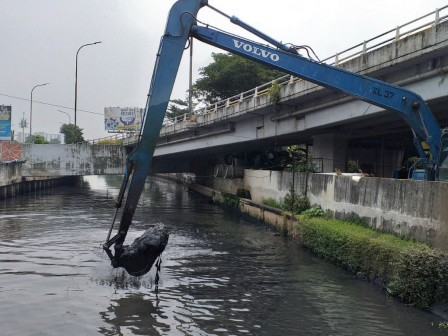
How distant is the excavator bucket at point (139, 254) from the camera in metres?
11.1

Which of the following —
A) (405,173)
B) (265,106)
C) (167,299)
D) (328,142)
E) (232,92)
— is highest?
(232,92)

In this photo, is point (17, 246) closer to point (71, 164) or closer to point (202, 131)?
point (202, 131)

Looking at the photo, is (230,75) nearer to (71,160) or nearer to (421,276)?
(71,160)

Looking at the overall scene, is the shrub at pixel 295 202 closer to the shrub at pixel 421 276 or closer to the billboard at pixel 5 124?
the shrub at pixel 421 276

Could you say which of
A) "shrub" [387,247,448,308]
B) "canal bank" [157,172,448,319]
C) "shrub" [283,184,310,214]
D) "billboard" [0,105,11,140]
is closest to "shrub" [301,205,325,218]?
"canal bank" [157,172,448,319]

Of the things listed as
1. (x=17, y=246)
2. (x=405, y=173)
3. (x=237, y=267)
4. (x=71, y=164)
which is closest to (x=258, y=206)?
(x=405, y=173)

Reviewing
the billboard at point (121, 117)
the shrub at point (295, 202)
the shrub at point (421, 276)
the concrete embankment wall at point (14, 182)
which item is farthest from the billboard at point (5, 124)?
the shrub at point (421, 276)

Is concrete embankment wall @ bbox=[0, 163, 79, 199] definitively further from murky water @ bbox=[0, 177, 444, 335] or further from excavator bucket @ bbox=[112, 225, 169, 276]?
excavator bucket @ bbox=[112, 225, 169, 276]

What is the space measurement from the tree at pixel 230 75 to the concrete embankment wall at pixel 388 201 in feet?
104

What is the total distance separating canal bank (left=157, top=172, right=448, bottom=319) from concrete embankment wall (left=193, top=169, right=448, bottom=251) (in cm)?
34

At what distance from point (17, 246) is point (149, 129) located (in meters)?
9.03

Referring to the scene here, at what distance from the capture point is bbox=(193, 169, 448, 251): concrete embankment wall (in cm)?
1096

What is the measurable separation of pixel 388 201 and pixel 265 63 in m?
5.98

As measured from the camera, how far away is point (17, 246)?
55.3 ft
